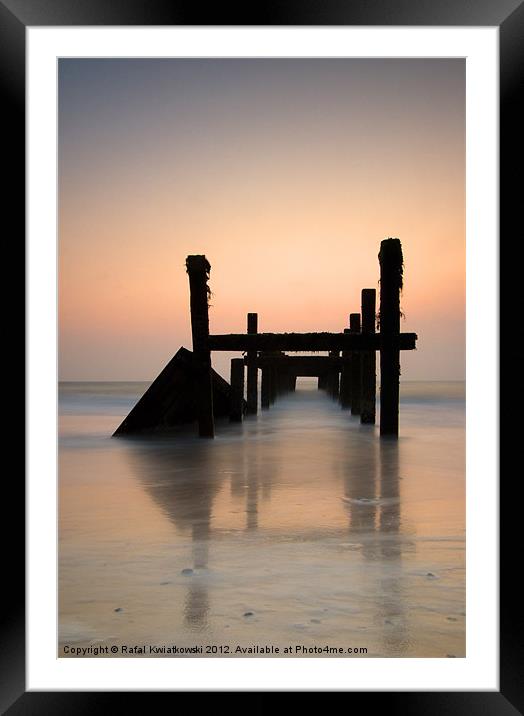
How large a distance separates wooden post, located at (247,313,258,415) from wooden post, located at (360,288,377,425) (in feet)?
10.2

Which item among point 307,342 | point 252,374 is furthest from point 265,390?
point 307,342

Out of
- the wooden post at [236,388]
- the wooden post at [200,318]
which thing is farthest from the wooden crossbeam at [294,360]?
the wooden post at [200,318]

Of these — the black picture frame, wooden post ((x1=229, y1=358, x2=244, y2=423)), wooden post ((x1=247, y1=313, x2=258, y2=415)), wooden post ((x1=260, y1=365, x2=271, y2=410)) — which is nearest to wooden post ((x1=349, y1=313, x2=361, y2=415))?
wooden post ((x1=247, y1=313, x2=258, y2=415))

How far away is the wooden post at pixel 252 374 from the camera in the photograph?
519 inches

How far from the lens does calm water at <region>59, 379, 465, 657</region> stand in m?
2.04

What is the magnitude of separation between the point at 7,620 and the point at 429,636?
128 cm

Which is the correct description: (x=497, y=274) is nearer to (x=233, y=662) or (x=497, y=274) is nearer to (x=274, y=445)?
(x=233, y=662)

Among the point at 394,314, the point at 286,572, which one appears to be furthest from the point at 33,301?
the point at 394,314

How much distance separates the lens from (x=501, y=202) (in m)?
1.75

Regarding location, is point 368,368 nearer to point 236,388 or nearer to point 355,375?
point 236,388

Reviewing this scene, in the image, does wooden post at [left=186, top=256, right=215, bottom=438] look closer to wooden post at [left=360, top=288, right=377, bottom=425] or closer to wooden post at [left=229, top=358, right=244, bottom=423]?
wooden post at [left=229, top=358, right=244, bottom=423]

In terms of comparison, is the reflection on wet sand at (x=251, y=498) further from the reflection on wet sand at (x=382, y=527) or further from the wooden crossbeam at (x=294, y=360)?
the wooden crossbeam at (x=294, y=360)

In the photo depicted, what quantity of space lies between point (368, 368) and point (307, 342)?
9.06ft

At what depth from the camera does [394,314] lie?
24.6 feet
